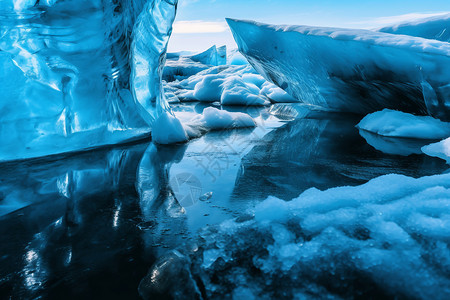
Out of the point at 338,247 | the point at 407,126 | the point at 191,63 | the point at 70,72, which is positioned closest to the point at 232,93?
the point at 407,126

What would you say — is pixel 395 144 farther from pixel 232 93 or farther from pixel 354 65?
pixel 232 93

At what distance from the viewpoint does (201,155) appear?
222 cm

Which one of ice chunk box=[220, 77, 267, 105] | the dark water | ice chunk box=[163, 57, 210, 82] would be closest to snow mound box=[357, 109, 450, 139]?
the dark water

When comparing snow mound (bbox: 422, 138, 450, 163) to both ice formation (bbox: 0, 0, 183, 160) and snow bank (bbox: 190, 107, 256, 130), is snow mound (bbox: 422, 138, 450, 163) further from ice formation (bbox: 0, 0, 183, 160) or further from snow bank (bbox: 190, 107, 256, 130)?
ice formation (bbox: 0, 0, 183, 160)

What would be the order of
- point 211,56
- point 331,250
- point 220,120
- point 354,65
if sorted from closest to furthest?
1. point 331,250
2. point 354,65
3. point 220,120
4. point 211,56

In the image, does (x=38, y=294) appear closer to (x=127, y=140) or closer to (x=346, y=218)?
(x=346, y=218)

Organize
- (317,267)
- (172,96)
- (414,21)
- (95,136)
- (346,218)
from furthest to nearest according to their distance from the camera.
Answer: (172,96) → (414,21) → (95,136) → (346,218) → (317,267)

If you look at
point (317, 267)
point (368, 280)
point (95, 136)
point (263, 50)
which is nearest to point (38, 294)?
point (317, 267)

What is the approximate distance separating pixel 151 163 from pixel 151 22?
69.4 inches

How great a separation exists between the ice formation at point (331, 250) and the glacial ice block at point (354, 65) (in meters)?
1.74

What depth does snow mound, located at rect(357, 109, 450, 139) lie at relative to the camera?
266 cm

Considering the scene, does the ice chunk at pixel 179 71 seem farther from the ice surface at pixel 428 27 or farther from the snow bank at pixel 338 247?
the snow bank at pixel 338 247

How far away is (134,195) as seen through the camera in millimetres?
1481

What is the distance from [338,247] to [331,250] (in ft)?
0.10
